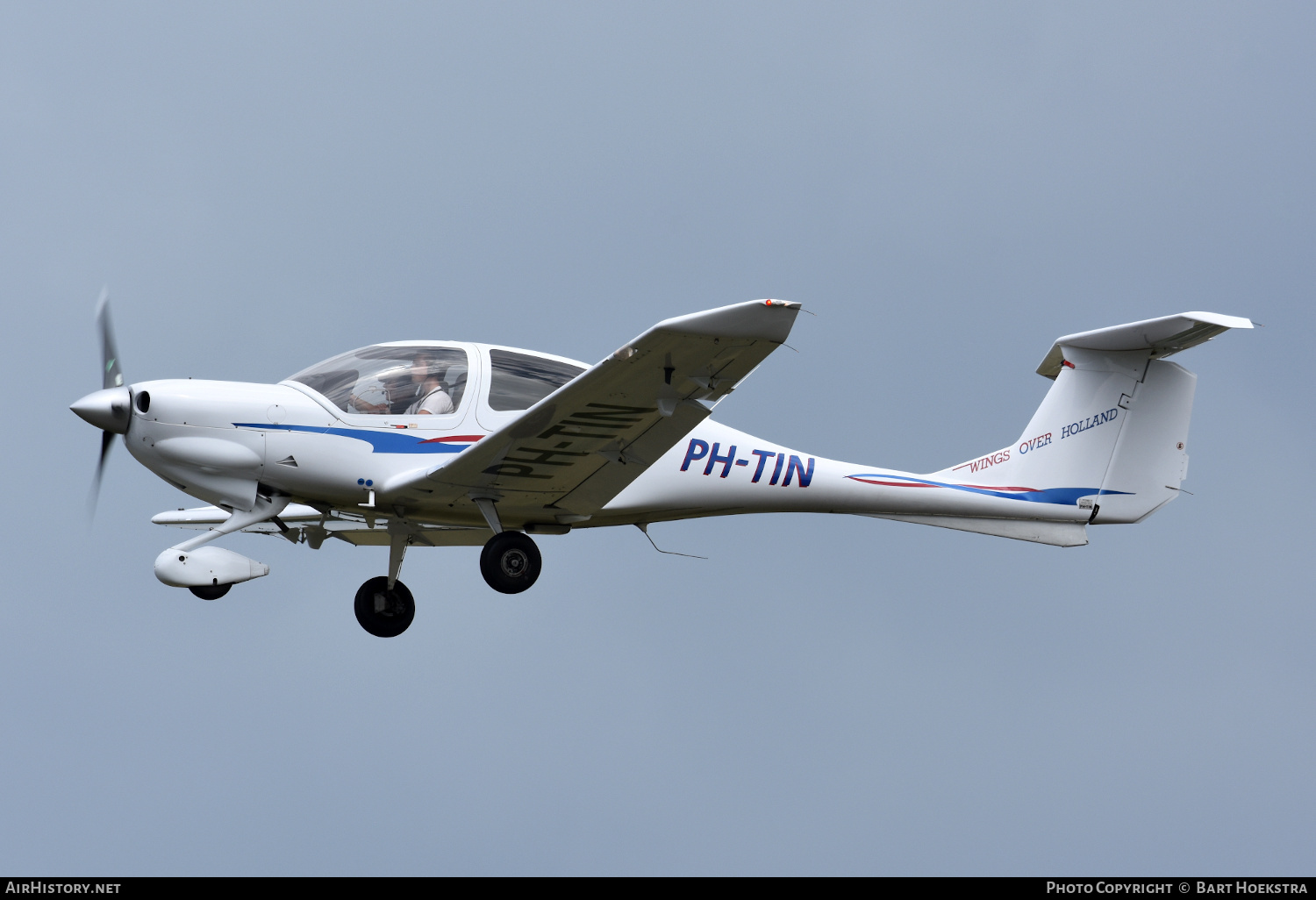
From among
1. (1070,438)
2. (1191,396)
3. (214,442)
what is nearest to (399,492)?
(214,442)

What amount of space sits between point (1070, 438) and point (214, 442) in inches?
308

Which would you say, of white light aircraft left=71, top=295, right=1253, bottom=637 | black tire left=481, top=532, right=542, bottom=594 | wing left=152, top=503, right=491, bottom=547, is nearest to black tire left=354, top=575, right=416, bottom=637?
white light aircraft left=71, top=295, right=1253, bottom=637

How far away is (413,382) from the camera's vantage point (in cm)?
1212

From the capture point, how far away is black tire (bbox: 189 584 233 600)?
11.5m

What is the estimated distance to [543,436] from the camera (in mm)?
11320

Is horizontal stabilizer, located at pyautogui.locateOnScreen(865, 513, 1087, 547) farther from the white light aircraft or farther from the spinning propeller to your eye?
the spinning propeller

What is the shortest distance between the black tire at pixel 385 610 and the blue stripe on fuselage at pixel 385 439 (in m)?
1.84

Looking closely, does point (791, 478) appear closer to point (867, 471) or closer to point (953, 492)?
point (867, 471)

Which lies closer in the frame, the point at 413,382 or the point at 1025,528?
the point at 413,382

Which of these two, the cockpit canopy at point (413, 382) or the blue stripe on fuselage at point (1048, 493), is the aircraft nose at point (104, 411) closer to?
the cockpit canopy at point (413, 382)

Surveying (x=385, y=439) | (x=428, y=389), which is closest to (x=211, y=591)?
(x=385, y=439)

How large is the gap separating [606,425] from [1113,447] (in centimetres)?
556

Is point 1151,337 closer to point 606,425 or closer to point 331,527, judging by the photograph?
point 606,425
